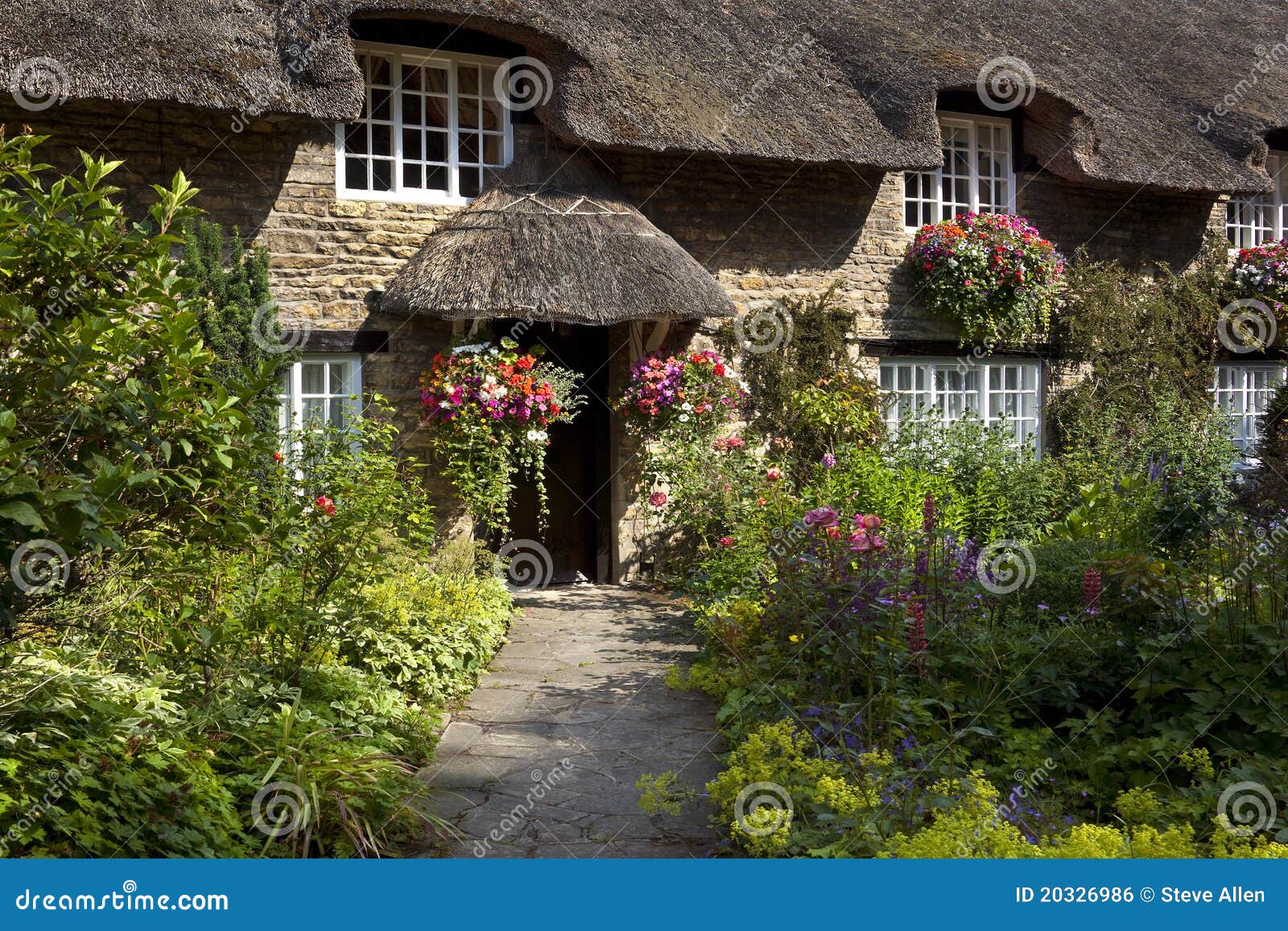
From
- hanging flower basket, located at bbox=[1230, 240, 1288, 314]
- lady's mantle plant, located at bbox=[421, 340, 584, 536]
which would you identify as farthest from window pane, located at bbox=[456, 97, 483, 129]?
hanging flower basket, located at bbox=[1230, 240, 1288, 314]

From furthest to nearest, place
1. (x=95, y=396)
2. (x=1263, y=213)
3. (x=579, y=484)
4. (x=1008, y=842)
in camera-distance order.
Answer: (x=1263, y=213)
(x=579, y=484)
(x=95, y=396)
(x=1008, y=842)

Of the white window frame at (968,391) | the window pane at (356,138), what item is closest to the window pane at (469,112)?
the window pane at (356,138)

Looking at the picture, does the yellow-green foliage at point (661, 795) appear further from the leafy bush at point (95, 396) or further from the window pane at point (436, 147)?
the window pane at point (436, 147)

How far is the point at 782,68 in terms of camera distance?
33.6 ft

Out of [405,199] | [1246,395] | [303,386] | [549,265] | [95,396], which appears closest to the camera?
[95,396]

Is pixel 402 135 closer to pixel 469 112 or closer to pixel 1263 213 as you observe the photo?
pixel 469 112

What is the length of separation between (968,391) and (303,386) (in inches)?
251

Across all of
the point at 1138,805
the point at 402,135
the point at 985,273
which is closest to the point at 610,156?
the point at 402,135

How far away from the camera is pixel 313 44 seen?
807 cm

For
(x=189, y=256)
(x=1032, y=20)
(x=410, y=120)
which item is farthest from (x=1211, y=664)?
(x=1032, y=20)

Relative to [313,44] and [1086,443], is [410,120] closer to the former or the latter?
[313,44]

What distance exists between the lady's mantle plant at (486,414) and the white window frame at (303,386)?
512mm

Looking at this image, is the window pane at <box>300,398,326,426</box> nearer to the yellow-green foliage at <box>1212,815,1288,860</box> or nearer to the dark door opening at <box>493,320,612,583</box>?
the dark door opening at <box>493,320,612,583</box>

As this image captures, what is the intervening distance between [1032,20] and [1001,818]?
1113 cm
